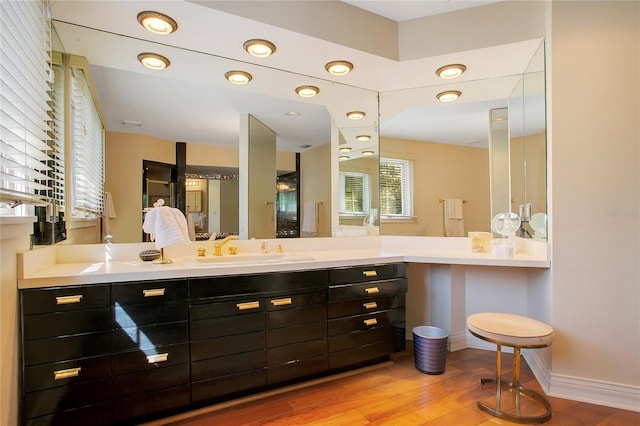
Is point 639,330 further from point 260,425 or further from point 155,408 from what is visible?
point 155,408

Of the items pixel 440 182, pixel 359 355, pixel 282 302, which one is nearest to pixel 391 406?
pixel 359 355

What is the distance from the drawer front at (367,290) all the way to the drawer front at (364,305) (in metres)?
0.03

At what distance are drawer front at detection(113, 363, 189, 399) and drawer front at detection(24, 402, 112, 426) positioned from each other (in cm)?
8

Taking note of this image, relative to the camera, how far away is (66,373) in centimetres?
145

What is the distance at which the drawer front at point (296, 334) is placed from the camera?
6.15 feet

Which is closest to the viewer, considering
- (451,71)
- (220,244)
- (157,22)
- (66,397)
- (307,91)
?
(66,397)

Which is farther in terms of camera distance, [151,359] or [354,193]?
[354,193]

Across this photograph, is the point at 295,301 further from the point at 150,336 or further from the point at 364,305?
the point at 150,336

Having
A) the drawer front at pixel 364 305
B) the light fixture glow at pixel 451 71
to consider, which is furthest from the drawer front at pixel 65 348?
the light fixture glow at pixel 451 71

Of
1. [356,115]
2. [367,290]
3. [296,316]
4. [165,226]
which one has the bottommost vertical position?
[296,316]

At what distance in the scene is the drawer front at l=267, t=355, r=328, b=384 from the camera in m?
1.88

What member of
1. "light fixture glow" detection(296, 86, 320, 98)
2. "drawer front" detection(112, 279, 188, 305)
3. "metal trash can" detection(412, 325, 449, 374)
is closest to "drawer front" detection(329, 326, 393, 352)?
"metal trash can" detection(412, 325, 449, 374)

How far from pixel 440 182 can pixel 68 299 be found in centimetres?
279

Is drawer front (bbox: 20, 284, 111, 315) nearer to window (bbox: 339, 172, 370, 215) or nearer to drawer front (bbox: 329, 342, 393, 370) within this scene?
drawer front (bbox: 329, 342, 393, 370)
